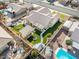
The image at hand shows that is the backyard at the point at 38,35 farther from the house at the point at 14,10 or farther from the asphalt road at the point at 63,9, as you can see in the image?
the house at the point at 14,10

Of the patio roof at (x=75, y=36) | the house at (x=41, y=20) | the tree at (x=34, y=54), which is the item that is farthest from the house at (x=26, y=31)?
the patio roof at (x=75, y=36)

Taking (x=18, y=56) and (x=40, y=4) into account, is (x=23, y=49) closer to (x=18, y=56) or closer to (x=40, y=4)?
(x=18, y=56)

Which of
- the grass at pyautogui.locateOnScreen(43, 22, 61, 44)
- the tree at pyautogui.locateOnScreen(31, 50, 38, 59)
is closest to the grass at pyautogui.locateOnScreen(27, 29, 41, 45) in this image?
the grass at pyautogui.locateOnScreen(43, 22, 61, 44)

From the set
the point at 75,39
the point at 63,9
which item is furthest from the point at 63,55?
the point at 63,9

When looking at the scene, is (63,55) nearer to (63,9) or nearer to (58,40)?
(58,40)

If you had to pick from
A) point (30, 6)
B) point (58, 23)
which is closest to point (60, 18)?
point (58, 23)

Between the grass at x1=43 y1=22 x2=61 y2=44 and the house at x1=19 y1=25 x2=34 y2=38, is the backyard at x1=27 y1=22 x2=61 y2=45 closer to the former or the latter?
the grass at x1=43 y1=22 x2=61 y2=44
